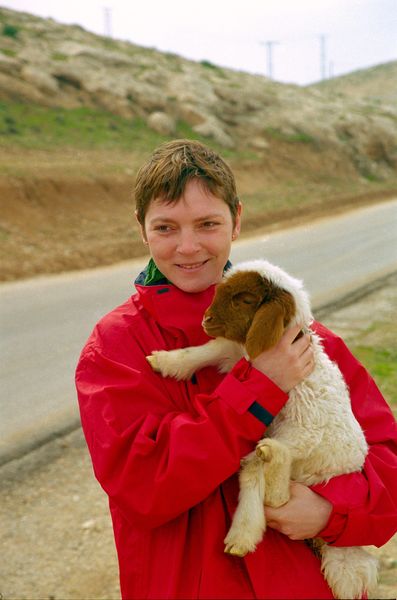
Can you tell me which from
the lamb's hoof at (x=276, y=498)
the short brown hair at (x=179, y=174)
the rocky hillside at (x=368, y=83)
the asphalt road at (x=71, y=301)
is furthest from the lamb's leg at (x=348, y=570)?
the rocky hillside at (x=368, y=83)

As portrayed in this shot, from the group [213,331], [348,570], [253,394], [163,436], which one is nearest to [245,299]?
[213,331]

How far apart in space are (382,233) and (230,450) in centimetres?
1782

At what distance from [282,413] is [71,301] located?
28.4 ft

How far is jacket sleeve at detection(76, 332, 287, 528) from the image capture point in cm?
201

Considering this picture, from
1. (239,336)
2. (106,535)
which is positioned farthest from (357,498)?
(106,535)

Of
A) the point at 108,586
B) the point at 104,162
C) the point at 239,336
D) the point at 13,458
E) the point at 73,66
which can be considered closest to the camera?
the point at 239,336

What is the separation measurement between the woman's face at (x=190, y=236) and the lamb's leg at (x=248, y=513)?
2.48 ft

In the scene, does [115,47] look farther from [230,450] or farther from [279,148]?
[230,450]

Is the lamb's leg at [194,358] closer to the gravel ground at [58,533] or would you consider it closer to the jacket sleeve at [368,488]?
the jacket sleeve at [368,488]

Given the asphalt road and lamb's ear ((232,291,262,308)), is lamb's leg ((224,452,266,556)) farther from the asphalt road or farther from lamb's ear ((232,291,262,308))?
the asphalt road

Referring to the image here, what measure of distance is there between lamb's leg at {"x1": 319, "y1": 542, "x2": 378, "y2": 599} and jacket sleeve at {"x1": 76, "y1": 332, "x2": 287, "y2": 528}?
0.53 meters

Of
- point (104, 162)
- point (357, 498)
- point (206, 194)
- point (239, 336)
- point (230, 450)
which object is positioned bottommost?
point (104, 162)

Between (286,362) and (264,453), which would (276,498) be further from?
(286,362)

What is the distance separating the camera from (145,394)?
2221 millimetres
